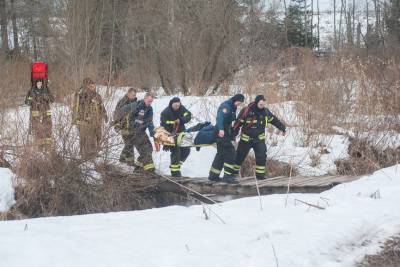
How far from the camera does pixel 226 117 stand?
30.5 ft

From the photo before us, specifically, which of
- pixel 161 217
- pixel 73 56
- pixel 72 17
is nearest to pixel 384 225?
pixel 161 217

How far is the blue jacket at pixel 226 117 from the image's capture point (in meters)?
9.20

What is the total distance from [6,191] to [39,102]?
175 cm

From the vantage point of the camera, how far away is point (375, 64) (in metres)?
13.5

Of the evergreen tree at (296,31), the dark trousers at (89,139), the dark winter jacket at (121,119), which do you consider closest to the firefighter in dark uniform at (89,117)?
the dark trousers at (89,139)

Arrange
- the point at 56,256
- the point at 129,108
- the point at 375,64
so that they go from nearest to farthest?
the point at 56,256 → the point at 129,108 → the point at 375,64

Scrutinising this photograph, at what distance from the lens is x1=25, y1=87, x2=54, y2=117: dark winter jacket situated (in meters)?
9.17

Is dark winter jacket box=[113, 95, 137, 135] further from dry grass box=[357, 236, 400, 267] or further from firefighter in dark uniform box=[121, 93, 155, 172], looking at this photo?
dry grass box=[357, 236, 400, 267]

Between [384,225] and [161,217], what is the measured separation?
7.50ft

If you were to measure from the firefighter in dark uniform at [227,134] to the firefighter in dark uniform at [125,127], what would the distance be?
4.94 feet

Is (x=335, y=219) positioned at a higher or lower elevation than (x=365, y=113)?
lower

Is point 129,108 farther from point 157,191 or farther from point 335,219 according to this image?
point 335,219

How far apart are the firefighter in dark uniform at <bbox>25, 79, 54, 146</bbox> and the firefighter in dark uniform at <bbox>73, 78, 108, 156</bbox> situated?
1.63 ft

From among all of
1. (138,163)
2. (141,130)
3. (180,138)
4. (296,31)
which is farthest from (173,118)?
(296,31)
